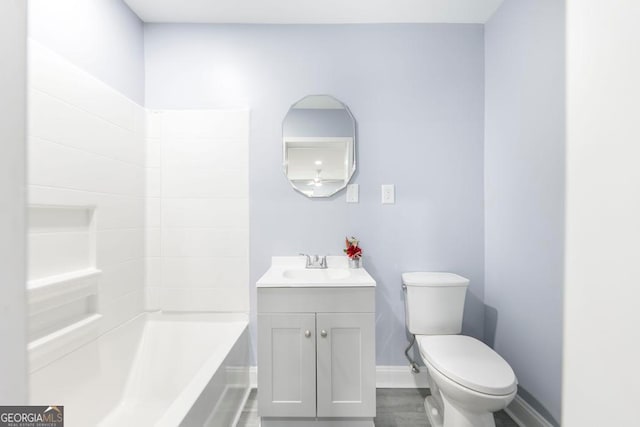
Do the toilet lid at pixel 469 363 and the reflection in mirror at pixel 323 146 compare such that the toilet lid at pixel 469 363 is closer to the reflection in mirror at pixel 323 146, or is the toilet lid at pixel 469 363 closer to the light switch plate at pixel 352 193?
the light switch plate at pixel 352 193

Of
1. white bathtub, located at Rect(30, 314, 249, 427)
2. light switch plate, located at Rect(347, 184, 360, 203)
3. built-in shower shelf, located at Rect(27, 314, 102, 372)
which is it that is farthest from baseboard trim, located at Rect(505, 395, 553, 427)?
built-in shower shelf, located at Rect(27, 314, 102, 372)

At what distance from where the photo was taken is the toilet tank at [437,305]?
5.76 feet

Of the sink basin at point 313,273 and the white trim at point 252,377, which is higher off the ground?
the sink basin at point 313,273

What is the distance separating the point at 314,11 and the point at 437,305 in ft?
6.42

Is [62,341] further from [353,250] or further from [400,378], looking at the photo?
[400,378]

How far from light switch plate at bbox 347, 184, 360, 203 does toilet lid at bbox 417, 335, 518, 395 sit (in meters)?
0.92

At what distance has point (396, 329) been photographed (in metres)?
2.00

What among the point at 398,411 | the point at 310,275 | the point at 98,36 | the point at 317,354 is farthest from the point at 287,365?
the point at 98,36

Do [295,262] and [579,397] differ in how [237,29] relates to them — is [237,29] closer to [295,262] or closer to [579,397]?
[295,262]

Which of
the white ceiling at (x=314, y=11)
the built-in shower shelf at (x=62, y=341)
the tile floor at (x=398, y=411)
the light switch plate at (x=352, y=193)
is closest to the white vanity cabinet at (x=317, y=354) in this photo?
the tile floor at (x=398, y=411)

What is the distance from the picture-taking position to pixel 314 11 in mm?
1863

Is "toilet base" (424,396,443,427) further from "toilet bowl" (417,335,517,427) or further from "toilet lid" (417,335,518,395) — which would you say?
"toilet lid" (417,335,518,395)

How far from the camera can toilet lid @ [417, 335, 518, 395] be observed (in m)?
1.24

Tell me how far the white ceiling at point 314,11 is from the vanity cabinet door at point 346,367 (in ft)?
5.98
